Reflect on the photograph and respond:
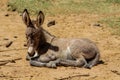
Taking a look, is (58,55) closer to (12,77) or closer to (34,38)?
(34,38)

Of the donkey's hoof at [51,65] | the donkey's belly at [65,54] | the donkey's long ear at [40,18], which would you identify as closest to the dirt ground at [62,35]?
the donkey's hoof at [51,65]

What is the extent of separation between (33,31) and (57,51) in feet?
2.36

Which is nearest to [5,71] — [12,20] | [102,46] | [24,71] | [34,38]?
[24,71]

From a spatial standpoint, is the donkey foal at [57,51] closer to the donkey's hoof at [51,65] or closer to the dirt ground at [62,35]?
the donkey's hoof at [51,65]

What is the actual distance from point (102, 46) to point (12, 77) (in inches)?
136

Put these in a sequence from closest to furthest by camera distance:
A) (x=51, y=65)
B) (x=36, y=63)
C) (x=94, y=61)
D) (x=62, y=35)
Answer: (x=51, y=65) < (x=36, y=63) < (x=94, y=61) < (x=62, y=35)

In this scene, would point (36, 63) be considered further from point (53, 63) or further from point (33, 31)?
point (33, 31)

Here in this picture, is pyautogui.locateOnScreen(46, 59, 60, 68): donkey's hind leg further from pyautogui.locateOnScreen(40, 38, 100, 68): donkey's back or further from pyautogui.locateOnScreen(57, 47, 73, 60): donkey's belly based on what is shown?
pyautogui.locateOnScreen(57, 47, 73, 60): donkey's belly

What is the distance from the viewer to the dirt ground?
28.2 feet

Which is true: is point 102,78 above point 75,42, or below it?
below

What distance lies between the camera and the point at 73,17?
14766 mm

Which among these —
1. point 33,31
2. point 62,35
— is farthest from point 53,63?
point 62,35

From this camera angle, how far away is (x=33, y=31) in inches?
358

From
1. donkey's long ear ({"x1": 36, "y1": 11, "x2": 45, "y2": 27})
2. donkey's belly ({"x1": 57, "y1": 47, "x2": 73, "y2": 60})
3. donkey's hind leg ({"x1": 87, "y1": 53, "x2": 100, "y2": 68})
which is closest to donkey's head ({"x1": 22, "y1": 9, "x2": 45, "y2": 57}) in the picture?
donkey's long ear ({"x1": 36, "y1": 11, "x2": 45, "y2": 27})
